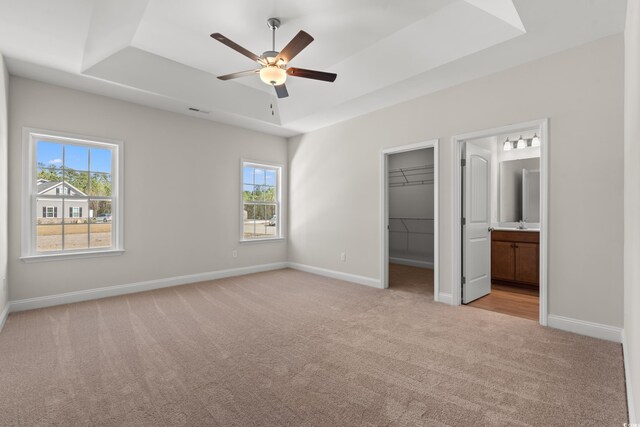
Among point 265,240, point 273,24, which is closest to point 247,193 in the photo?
point 265,240

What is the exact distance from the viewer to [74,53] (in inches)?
123

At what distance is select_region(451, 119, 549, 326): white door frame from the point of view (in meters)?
3.09

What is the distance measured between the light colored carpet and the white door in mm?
532

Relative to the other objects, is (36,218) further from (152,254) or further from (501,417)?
(501,417)

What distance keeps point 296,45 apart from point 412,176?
5.00 m

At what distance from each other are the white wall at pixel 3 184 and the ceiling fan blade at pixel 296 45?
2.87 metres

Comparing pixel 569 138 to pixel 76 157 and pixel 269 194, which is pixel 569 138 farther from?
pixel 76 157

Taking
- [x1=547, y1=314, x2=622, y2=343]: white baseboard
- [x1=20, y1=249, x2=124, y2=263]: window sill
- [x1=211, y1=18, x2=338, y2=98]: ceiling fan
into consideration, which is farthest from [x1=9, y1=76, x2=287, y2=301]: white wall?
[x1=547, y1=314, x2=622, y2=343]: white baseboard

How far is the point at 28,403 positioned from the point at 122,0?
10.1 ft

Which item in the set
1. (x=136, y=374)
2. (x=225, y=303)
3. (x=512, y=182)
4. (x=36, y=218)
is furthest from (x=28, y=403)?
(x=512, y=182)

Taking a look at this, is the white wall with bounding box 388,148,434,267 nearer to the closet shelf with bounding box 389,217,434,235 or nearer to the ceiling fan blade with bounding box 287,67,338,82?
the closet shelf with bounding box 389,217,434,235

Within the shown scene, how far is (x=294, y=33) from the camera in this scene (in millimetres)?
3363

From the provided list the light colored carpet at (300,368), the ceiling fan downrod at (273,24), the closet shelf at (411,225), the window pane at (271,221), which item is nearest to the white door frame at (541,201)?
the light colored carpet at (300,368)

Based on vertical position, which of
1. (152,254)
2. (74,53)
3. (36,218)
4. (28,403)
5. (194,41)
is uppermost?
(194,41)
